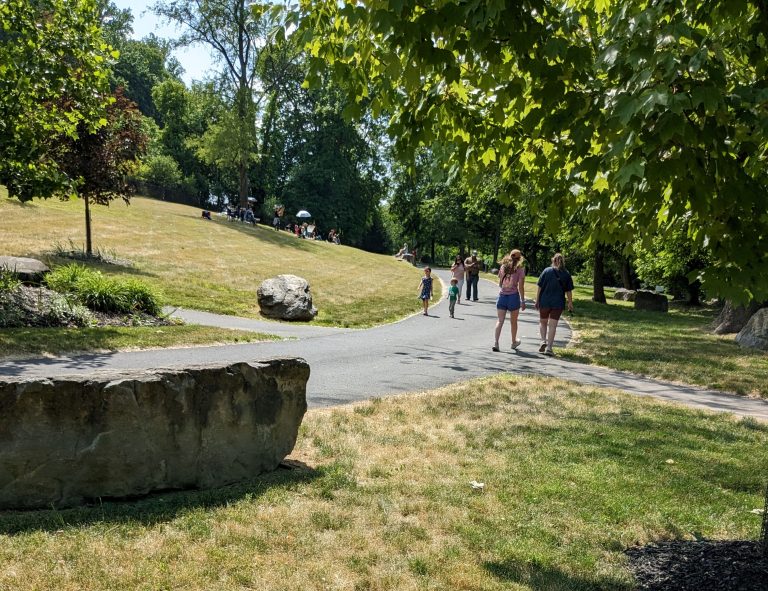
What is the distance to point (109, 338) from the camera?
447 inches

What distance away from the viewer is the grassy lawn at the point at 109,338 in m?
10.2

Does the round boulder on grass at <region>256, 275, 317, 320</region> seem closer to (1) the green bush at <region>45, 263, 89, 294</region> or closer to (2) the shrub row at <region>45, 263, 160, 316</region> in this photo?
(2) the shrub row at <region>45, 263, 160, 316</region>

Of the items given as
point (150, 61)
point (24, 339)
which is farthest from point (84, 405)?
point (150, 61)

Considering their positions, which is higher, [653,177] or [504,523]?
[653,177]

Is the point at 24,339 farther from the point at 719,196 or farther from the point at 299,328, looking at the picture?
the point at 719,196

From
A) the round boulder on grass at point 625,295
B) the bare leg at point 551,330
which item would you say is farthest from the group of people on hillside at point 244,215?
the bare leg at point 551,330

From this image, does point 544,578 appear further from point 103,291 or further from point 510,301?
point 103,291

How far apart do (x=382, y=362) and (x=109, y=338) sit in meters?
4.77

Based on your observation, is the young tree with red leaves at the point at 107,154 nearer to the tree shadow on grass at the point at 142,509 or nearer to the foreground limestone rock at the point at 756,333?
the tree shadow on grass at the point at 142,509

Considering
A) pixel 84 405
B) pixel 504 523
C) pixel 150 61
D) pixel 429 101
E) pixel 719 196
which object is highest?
pixel 150 61

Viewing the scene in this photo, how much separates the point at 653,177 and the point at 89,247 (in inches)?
918

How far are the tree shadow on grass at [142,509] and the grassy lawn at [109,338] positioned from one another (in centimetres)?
629

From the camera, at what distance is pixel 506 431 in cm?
695

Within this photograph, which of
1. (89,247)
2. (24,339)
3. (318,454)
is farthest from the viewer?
(89,247)
